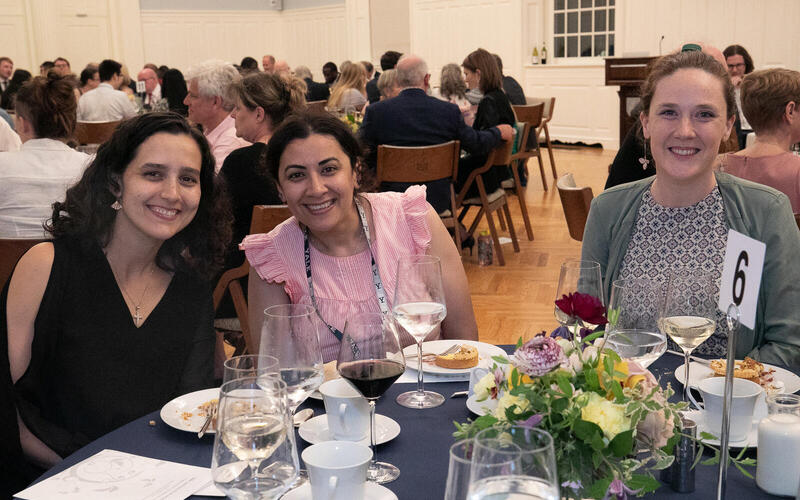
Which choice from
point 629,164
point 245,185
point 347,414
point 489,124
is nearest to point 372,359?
point 347,414

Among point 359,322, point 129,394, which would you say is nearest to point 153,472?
point 359,322

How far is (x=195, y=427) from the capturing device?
1434 millimetres

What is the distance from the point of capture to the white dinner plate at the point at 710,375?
1.52m

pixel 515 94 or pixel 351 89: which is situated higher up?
pixel 351 89

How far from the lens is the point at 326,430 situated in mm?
1389

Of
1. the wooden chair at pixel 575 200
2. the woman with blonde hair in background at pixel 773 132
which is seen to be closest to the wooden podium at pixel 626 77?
the woman with blonde hair in background at pixel 773 132

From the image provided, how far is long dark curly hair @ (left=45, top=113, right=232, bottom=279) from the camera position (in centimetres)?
197

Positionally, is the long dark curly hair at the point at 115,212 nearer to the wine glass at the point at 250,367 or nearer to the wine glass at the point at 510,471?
the wine glass at the point at 250,367

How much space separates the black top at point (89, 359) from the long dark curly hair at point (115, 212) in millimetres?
59

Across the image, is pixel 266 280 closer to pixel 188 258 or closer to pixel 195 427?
pixel 188 258

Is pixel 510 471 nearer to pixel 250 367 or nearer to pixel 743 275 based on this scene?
pixel 743 275

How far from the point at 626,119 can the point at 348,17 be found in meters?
8.32

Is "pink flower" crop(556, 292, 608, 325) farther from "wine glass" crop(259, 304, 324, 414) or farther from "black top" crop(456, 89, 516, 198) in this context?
"black top" crop(456, 89, 516, 198)

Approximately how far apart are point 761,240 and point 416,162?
10.6 feet
